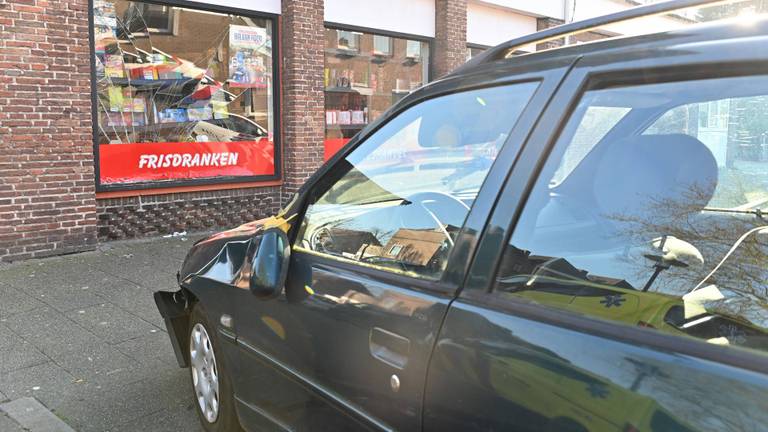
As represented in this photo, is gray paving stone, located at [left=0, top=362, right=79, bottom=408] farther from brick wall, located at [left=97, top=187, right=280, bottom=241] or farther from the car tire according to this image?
brick wall, located at [left=97, top=187, right=280, bottom=241]

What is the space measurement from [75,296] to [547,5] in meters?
11.0

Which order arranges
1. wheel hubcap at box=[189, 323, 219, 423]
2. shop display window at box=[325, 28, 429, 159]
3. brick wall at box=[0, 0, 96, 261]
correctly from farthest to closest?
1. shop display window at box=[325, 28, 429, 159]
2. brick wall at box=[0, 0, 96, 261]
3. wheel hubcap at box=[189, 323, 219, 423]

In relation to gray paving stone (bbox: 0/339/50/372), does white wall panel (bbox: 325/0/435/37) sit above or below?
above

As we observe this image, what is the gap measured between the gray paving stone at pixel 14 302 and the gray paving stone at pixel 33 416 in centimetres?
171

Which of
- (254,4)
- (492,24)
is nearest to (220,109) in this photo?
(254,4)

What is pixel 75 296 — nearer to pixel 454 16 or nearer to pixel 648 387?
pixel 648 387

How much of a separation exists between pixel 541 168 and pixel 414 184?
2.40 feet

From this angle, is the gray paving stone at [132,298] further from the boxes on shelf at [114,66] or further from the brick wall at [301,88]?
the brick wall at [301,88]

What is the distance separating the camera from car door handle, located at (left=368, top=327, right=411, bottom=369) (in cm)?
188

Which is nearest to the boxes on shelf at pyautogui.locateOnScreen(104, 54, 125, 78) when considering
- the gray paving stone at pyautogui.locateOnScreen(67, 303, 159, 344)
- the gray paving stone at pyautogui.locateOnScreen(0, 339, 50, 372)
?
the gray paving stone at pyautogui.locateOnScreen(67, 303, 159, 344)

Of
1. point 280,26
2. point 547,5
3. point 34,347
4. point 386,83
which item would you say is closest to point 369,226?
point 34,347

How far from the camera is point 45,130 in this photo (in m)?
6.70

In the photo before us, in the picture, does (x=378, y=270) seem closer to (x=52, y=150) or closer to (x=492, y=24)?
(x=52, y=150)

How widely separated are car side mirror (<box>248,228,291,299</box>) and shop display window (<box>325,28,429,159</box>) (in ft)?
24.0
